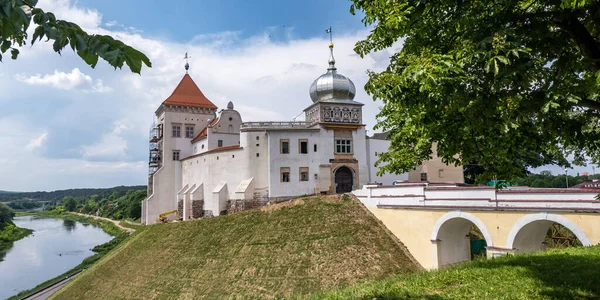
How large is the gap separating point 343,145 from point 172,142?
17.7 meters

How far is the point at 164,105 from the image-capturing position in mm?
36938

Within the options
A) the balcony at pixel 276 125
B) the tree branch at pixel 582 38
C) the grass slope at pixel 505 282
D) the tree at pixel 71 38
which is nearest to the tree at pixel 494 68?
the tree branch at pixel 582 38

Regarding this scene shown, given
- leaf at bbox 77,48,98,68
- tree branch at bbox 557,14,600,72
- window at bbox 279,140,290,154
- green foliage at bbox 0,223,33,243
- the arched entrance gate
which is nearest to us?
leaf at bbox 77,48,98,68

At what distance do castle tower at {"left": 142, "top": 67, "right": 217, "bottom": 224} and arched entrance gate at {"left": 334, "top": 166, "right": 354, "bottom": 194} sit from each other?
1526 cm

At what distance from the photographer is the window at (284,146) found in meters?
29.1

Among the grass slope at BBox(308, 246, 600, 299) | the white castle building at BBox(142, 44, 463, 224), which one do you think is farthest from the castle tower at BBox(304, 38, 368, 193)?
the grass slope at BBox(308, 246, 600, 299)

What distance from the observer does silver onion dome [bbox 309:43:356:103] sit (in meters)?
30.1

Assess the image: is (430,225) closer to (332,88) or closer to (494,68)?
(494,68)

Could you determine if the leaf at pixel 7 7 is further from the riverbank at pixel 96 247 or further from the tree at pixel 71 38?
the riverbank at pixel 96 247

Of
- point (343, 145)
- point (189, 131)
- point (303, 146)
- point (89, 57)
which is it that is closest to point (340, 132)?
point (343, 145)

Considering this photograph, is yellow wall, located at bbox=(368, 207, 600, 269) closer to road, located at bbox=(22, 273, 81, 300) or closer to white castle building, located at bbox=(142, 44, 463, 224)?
white castle building, located at bbox=(142, 44, 463, 224)

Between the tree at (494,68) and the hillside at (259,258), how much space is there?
11.8 metres

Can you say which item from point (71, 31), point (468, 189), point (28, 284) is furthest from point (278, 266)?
point (28, 284)

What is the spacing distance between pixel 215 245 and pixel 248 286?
629cm
